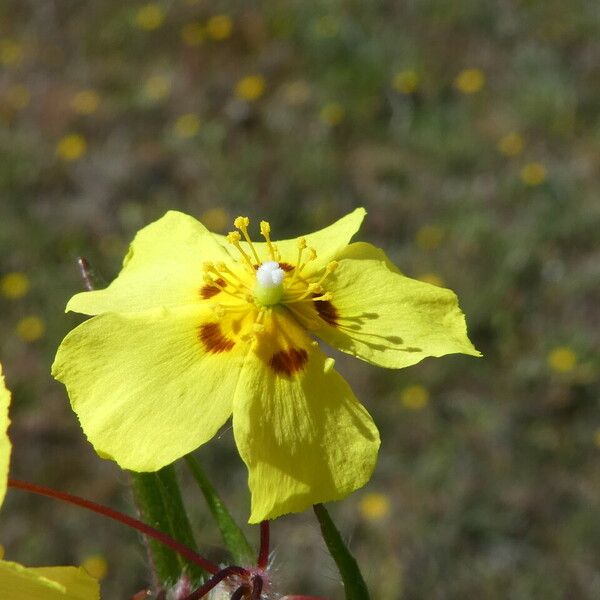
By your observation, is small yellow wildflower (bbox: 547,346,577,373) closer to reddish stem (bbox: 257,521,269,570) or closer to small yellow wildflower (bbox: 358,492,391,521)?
small yellow wildflower (bbox: 358,492,391,521)

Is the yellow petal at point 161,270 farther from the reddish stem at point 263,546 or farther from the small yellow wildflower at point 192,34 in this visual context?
the small yellow wildflower at point 192,34

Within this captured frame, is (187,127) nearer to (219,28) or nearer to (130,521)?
(219,28)

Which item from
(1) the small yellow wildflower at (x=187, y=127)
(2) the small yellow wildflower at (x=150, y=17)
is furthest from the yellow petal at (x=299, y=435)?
(2) the small yellow wildflower at (x=150, y=17)

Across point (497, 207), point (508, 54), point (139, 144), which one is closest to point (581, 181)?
point (497, 207)

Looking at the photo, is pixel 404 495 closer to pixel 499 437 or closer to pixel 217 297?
pixel 499 437

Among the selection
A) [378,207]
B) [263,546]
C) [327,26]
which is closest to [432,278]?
[378,207]
